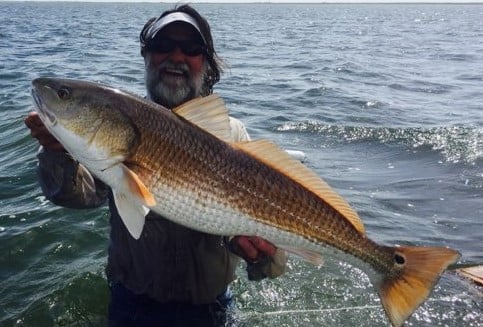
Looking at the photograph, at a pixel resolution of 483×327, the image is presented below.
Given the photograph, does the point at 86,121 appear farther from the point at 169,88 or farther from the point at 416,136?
the point at 416,136

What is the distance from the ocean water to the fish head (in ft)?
9.47

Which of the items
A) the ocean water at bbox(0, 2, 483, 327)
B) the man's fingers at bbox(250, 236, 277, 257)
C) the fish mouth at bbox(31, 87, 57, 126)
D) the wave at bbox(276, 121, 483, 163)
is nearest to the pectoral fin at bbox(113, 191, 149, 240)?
the fish mouth at bbox(31, 87, 57, 126)

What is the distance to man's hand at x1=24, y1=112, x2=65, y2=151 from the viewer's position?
3227 millimetres

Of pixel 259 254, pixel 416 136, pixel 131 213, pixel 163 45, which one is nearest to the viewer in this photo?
pixel 131 213

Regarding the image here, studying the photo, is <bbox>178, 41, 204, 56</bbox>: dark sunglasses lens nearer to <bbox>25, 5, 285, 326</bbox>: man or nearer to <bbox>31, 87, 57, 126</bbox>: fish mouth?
<bbox>25, 5, 285, 326</bbox>: man

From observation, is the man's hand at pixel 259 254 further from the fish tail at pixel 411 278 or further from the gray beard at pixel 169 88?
the gray beard at pixel 169 88

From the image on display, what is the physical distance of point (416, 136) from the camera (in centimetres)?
1264

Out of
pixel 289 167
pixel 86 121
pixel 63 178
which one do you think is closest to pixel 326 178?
pixel 289 167

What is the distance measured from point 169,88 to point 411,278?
2450mm

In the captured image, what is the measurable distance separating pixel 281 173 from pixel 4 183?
7.79 m

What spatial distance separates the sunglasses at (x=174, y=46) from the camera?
4.38 metres

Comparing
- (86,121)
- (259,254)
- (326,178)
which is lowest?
(326,178)

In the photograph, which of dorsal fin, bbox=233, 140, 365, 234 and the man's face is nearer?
dorsal fin, bbox=233, 140, 365, 234

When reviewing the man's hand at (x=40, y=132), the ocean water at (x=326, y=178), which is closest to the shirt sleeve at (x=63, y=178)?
the man's hand at (x=40, y=132)
